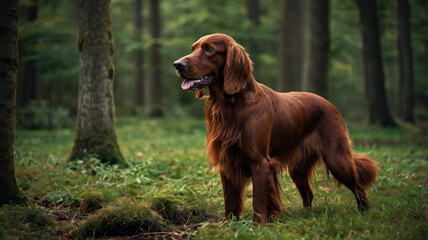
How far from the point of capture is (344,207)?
432cm

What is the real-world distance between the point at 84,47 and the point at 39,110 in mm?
8183

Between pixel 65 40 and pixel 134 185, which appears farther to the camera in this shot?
pixel 65 40

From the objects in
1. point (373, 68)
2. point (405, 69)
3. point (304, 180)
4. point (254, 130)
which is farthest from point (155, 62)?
point (254, 130)

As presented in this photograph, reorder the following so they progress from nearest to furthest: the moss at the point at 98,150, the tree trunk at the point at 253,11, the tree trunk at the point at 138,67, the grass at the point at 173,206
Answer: the grass at the point at 173,206, the moss at the point at 98,150, the tree trunk at the point at 253,11, the tree trunk at the point at 138,67

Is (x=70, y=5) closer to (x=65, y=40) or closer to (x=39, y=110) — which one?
(x=65, y=40)

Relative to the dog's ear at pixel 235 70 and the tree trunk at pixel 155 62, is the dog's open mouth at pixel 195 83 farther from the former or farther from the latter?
the tree trunk at pixel 155 62

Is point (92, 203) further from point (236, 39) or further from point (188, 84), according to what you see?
point (236, 39)

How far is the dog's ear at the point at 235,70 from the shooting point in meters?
3.68

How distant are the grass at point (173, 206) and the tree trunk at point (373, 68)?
668 cm

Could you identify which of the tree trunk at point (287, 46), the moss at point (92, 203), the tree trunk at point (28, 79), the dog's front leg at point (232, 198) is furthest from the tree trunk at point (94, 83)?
the tree trunk at point (28, 79)

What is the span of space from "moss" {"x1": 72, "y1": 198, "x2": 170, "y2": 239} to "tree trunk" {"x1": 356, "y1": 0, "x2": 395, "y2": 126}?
1166 cm

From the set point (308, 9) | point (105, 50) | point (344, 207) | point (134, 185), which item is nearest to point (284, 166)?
point (344, 207)

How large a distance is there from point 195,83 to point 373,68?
11738mm

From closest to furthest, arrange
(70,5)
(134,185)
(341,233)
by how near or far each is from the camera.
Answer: (341,233) → (134,185) → (70,5)
